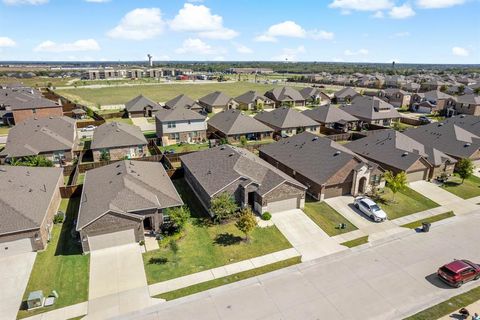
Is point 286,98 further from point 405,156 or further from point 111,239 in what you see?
point 111,239

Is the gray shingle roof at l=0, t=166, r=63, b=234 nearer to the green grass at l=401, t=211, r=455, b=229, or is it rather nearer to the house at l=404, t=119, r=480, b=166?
the green grass at l=401, t=211, r=455, b=229

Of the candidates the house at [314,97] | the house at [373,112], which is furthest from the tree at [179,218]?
the house at [314,97]

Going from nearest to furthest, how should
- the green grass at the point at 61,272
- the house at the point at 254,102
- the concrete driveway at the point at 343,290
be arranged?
the concrete driveway at the point at 343,290 → the green grass at the point at 61,272 → the house at the point at 254,102

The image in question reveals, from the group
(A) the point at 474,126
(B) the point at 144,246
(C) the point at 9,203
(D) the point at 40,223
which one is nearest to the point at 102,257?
(B) the point at 144,246

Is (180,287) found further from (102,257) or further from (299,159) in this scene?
(299,159)

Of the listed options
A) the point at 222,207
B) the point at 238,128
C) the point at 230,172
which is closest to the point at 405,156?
the point at 230,172

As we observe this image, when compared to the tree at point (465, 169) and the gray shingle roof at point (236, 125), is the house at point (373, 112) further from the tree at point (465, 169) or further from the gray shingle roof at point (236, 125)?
the tree at point (465, 169)

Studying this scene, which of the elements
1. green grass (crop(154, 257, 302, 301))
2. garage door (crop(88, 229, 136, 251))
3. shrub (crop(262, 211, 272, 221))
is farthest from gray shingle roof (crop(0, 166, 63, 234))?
shrub (crop(262, 211, 272, 221))
